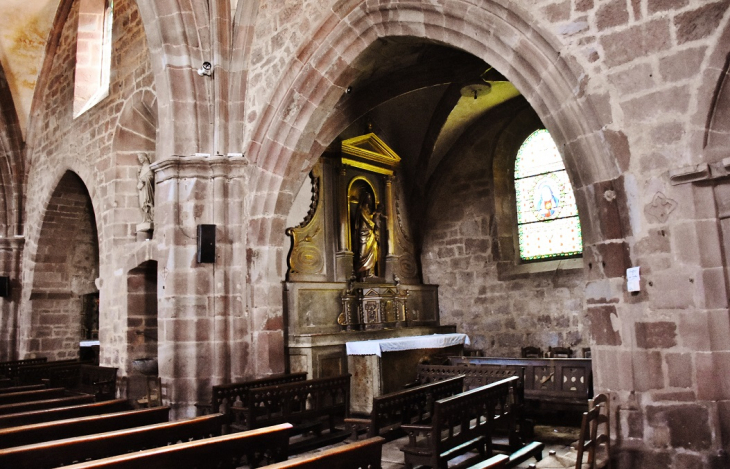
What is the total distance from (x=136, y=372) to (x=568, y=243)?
6897 mm

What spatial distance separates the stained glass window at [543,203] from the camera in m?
9.88

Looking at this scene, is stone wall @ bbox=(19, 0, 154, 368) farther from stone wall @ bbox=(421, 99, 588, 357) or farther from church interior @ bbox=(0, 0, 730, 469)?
stone wall @ bbox=(421, 99, 588, 357)

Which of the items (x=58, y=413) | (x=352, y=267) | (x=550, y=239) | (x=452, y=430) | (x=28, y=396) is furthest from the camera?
(x=550, y=239)

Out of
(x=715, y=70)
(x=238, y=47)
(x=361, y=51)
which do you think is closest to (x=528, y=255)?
(x=361, y=51)

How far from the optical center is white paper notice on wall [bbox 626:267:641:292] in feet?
14.5

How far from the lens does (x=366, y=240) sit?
9984mm

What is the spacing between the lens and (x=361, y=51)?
694 cm

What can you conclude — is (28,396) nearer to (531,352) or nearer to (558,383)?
(558,383)

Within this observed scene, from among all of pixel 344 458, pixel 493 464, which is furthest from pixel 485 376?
pixel 493 464

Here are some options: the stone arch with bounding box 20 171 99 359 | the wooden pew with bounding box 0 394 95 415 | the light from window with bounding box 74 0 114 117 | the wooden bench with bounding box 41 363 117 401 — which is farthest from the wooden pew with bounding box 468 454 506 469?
the stone arch with bounding box 20 171 99 359

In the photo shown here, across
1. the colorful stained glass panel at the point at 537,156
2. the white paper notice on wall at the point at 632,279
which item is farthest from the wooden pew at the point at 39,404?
the colorful stained glass panel at the point at 537,156

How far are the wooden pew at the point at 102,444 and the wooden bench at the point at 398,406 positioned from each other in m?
1.17

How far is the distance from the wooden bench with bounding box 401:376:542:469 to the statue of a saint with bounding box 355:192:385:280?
480 cm

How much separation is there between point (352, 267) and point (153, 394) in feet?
11.2
